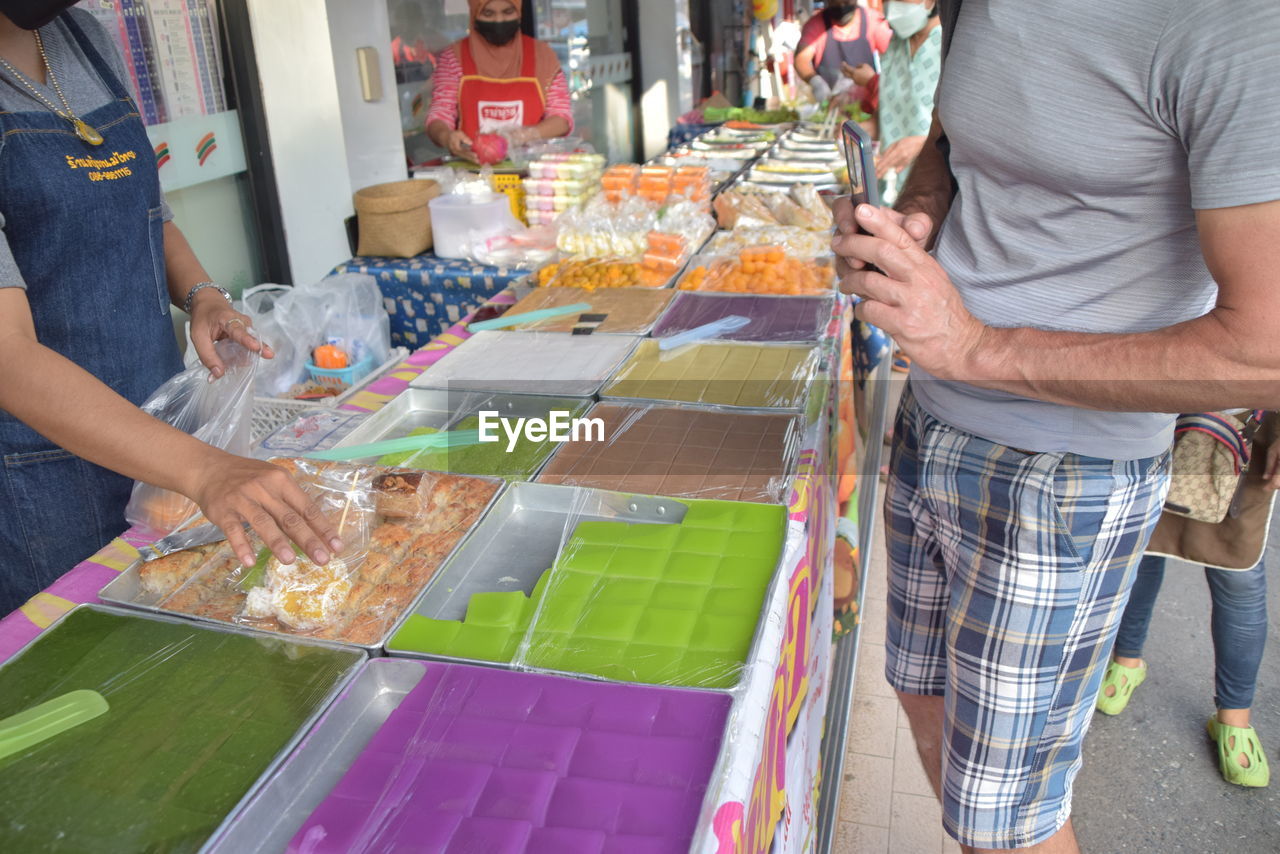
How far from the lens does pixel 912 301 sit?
121 cm

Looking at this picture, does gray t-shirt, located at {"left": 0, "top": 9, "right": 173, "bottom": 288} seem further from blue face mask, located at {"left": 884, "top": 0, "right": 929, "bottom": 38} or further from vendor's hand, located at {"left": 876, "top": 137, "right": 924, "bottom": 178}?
blue face mask, located at {"left": 884, "top": 0, "right": 929, "bottom": 38}

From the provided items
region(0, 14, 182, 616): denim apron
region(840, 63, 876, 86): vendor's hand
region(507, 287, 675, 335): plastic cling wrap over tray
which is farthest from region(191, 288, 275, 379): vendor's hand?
region(840, 63, 876, 86): vendor's hand

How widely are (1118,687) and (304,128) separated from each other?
319cm

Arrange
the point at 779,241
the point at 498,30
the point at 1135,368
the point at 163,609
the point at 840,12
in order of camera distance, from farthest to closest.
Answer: the point at 840,12
the point at 498,30
the point at 779,241
the point at 163,609
the point at 1135,368

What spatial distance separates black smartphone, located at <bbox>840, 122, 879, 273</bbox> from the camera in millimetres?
1192

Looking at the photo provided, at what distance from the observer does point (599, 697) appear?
43.1 inches

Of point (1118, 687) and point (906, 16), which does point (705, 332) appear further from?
point (906, 16)

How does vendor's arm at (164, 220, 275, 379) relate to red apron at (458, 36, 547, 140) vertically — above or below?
below

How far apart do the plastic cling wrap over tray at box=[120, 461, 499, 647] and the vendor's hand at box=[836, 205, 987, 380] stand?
704mm

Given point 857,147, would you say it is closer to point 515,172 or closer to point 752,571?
point 752,571

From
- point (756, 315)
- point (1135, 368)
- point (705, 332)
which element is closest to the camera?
point (1135, 368)

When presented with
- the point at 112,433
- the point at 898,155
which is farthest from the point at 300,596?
the point at 898,155

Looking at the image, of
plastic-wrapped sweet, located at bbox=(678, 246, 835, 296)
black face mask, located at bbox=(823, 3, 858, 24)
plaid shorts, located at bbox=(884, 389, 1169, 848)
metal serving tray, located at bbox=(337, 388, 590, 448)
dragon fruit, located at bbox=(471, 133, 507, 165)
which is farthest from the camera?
black face mask, located at bbox=(823, 3, 858, 24)

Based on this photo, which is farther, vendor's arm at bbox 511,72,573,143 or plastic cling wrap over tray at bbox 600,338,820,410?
vendor's arm at bbox 511,72,573,143
